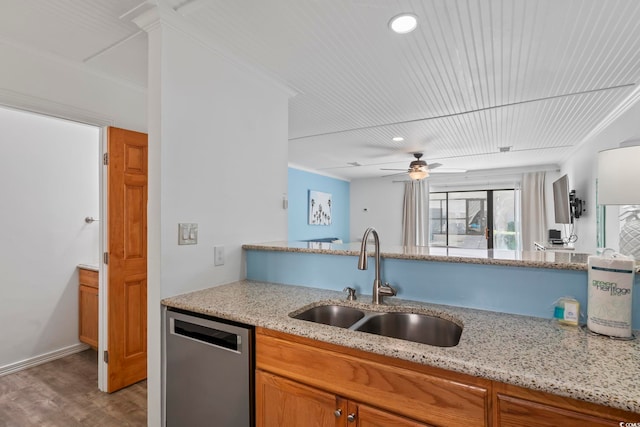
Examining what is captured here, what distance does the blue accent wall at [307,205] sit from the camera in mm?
5809

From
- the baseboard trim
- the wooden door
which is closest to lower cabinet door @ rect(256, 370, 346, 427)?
the wooden door

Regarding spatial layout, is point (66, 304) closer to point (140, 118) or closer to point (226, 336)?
point (140, 118)

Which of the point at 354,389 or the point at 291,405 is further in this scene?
the point at 291,405

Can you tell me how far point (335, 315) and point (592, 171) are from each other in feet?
12.7

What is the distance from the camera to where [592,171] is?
3.70 m

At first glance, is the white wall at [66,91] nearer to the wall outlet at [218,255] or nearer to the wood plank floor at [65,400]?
the wall outlet at [218,255]

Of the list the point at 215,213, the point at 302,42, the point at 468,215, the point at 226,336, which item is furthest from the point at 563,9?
the point at 468,215

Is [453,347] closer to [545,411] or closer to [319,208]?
[545,411]

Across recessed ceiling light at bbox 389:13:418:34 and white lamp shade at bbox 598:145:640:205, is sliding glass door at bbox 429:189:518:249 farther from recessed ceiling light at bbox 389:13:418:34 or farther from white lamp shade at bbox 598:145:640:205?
recessed ceiling light at bbox 389:13:418:34

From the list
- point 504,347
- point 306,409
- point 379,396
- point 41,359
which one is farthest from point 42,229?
point 504,347

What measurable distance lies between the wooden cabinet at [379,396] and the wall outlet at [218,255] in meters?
0.71

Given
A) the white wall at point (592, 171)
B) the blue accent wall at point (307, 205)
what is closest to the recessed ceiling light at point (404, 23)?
the white wall at point (592, 171)

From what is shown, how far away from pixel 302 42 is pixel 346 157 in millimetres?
3311

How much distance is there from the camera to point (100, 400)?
231 centimetres
